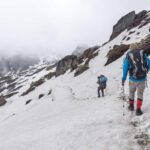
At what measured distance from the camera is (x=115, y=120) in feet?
41.4

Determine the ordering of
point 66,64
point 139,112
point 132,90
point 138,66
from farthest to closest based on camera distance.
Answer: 1. point 66,64
2. point 132,90
3. point 139,112
4. point 138,66

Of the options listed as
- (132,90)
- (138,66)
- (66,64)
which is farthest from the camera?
(66,64)

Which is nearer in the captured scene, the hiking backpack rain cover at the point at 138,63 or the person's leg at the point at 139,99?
the hiking backpack rain cover at the point at 138,63

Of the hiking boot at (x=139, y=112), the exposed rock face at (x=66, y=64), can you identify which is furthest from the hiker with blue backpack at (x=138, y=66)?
the exposed rock face at (x=66, y=64)

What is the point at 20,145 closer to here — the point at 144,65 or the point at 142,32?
the point at 144,65

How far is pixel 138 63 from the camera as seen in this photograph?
475 inches

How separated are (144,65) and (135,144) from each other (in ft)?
11.8

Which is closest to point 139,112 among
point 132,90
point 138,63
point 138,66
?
point 132,90

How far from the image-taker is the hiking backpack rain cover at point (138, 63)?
1204 cm

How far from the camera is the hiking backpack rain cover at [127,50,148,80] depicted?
12.0 meters

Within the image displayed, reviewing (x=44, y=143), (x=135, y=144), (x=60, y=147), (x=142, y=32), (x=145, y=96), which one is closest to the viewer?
(x=135, y=144)

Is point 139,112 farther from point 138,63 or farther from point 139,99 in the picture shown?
point 138,63

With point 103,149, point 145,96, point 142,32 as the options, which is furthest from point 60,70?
point 103,149

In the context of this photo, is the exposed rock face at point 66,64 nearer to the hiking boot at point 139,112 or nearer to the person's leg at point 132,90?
the person's leg at point 132,90
